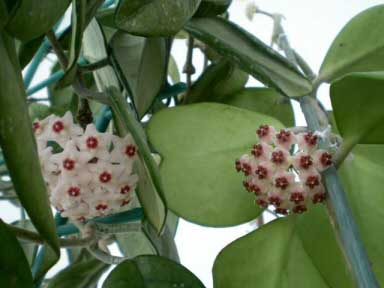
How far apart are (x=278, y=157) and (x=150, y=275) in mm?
143

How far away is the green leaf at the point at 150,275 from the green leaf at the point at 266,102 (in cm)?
27

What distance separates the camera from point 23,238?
0.56m

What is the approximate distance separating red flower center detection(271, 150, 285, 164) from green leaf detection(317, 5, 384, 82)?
10 centimetres

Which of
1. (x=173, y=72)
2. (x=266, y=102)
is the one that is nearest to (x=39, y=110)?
(x=173, y=72)

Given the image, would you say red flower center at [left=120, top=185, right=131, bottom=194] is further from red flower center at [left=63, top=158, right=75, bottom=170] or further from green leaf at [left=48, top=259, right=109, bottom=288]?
green leaf at [left=48, top=259, right=109, bottom=288]

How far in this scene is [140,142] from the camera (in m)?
0.50

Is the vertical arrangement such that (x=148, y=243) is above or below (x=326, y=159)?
below

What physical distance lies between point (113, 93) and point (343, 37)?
225mm

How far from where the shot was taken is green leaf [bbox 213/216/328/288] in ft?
1.87

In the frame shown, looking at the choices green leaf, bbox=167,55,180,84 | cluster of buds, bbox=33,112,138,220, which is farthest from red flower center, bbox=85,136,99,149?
green leaf, bbox=167,55,180,84

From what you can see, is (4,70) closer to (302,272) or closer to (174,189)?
(174,189)

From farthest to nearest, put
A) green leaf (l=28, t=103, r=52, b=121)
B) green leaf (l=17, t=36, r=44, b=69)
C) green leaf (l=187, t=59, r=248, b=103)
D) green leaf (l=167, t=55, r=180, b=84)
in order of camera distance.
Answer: green leaf (l=167, t=55, r=180, b=84) → green leaf (l=28, t=103, r=52, b=121) → green leaf (l=187, t=59, r=248, b=103) → green leaf (l=17, t=36, r=44, b=69)

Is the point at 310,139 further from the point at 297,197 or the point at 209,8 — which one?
the point at 209,8

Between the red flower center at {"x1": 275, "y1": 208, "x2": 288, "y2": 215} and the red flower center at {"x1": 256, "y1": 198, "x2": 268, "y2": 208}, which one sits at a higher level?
the red flower center at {"x1": 256, "y1": 198, "x2": 268, "y2": 208}
